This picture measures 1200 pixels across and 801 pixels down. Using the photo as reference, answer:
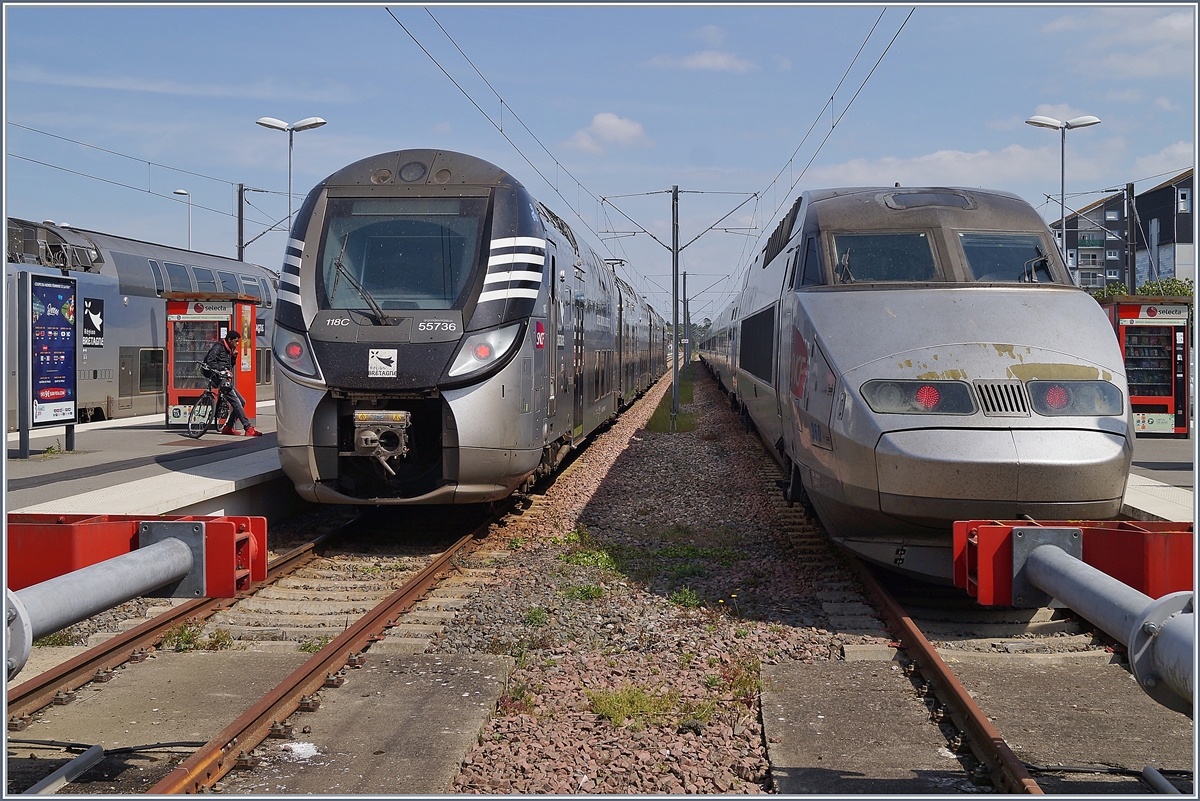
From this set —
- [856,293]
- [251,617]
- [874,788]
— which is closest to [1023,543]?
[874,788]

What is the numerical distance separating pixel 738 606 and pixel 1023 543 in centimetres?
303

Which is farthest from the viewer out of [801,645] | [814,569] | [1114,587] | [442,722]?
[814,569]

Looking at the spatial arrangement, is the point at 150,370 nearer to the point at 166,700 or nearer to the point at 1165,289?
the point at 166,700

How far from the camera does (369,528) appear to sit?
10023 millimetres

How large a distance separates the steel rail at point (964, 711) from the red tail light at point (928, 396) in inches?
53.0

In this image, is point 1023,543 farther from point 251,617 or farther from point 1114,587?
point 251,617

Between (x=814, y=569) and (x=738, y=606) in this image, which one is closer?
(x=738, y=606)

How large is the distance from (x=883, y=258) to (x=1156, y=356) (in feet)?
36.4

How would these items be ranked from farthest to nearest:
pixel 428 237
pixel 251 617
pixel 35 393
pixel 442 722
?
pixel 35 393 → pixel 428 237 → pixel 251 617 → pixel 442 722

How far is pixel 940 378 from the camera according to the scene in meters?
6.21

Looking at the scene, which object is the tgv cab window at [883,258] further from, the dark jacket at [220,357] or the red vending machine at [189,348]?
the red vending machine at [189,348]

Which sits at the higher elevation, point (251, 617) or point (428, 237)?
point (428, 237)

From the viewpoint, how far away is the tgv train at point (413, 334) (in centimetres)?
830

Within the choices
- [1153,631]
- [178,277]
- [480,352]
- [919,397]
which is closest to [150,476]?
[480,352]
